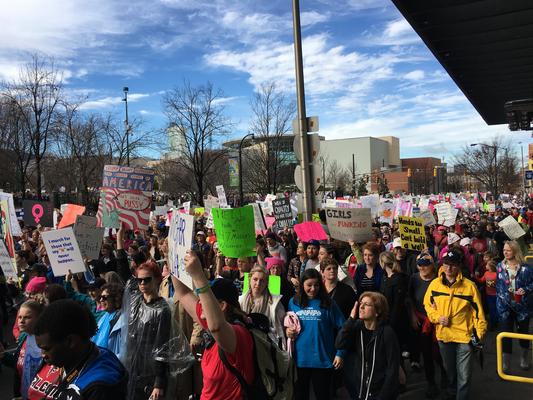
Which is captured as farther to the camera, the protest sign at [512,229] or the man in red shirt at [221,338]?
the protest sign at [512,229]

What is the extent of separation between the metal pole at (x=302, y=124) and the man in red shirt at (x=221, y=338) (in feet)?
21.8

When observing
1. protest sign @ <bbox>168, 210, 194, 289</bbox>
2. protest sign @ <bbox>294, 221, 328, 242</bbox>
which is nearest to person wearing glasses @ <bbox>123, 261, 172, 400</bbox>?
protest sign @ <bbox>168, 210, 194, 289</bbox>

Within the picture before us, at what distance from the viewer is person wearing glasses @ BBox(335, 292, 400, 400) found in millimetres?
3920

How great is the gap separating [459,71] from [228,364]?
7681mm

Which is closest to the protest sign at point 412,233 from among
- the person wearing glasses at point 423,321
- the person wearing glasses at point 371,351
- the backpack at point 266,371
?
the person wearing glasses at point 423,321

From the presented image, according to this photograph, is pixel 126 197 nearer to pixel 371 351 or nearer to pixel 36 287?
pixel 36 287

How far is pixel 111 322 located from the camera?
4.36m

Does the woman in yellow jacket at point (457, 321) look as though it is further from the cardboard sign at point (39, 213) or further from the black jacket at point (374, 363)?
the cardboard sign at point (39, 213)

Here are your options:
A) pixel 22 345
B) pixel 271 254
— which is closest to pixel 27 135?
pixel 271 254

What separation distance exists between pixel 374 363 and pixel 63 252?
462cm

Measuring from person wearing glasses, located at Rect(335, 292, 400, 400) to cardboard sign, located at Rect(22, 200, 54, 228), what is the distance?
32.3 feet

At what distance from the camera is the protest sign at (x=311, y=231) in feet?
29.2

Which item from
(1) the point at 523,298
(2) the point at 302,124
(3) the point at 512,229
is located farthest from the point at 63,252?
(3) the point at 512,229

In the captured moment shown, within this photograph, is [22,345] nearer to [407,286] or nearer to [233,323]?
[233,323]
